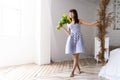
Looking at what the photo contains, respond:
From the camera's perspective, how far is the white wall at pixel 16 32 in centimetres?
492

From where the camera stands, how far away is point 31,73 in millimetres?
4289

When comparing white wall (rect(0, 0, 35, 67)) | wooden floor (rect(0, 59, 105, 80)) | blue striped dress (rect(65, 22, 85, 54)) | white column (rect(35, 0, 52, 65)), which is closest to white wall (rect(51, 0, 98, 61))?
white column (rect(35, 0, 52, 65))

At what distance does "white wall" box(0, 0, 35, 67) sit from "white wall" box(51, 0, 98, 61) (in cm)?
63

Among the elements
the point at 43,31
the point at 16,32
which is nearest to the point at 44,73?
the point at 43,31

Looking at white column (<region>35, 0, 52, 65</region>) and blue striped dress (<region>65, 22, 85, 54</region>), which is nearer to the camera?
blue striped dress (<region>65, 22, 85, 54</region>)

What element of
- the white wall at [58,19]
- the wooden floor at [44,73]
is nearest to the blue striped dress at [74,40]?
the wooden floor at [44,73]

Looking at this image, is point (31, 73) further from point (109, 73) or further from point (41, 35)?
point (109, 73)

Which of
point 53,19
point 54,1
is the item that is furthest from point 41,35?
point 54,1

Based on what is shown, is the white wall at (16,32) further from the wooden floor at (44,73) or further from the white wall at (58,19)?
the white wall at (58,19)

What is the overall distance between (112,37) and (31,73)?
3.28 m

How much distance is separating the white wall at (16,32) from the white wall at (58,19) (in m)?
0.63

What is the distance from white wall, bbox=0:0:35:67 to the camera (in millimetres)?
4918

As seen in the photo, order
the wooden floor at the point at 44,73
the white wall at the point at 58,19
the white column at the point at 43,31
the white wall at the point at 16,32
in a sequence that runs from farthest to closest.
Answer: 1. the white wall at the point at 58,19
2. the white column at the point at 43,31
3. the white wall at the point at 16,32
4. the wooden floor at the point at 44,73

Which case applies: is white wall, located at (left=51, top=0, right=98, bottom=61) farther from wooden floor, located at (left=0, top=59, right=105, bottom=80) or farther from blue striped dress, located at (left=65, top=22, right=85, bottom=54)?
blue striped dress, located at (left=65, top=22, right=85, bottom=54)
